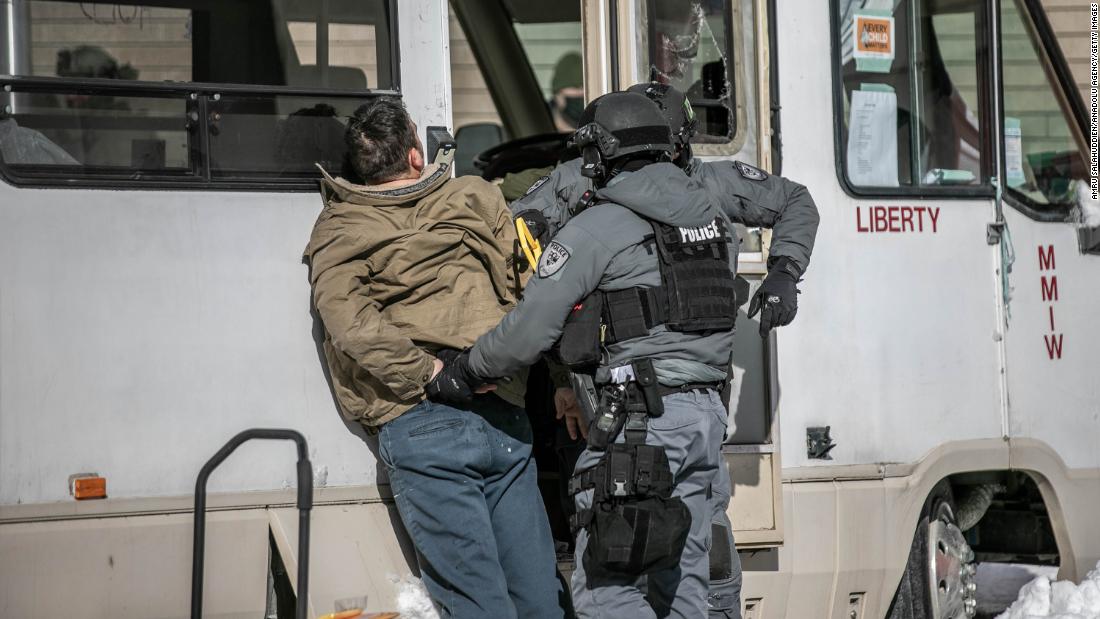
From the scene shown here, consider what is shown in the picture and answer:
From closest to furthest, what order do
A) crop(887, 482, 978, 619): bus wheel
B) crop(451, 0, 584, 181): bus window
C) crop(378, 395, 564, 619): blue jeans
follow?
crop(378, 395, 564, 619): blue jeans < crop(887, 482, 978, 619): bus wheel < crop(451, 0, 584, 181): bus window

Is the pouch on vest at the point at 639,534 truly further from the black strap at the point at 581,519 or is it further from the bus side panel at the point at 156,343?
the bus side panel at the point at 156,343

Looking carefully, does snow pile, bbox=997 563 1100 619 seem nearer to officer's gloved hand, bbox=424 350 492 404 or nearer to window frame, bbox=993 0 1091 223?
window frame, bbox=993 0 1091 223

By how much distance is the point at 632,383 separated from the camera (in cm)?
377

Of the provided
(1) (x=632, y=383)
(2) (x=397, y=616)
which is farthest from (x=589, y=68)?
(2) (x=397, y=616)

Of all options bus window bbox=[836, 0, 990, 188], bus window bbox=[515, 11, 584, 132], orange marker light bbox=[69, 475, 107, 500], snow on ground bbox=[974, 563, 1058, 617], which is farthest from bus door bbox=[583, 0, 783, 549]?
bus window bbox=[515, 11, 584, 132]

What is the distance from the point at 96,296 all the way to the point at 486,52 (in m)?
3.86

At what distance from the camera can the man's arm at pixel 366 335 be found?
12.2ft

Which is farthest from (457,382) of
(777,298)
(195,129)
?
(195,129)

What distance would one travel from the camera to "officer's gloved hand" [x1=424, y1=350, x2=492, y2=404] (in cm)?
376

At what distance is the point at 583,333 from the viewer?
12.3ft

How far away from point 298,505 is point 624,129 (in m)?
1.53

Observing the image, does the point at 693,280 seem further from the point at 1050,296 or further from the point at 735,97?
the point at 1050,296

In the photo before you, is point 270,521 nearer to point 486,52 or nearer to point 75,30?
point 75,30

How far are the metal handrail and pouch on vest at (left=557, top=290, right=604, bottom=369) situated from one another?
90 cm
